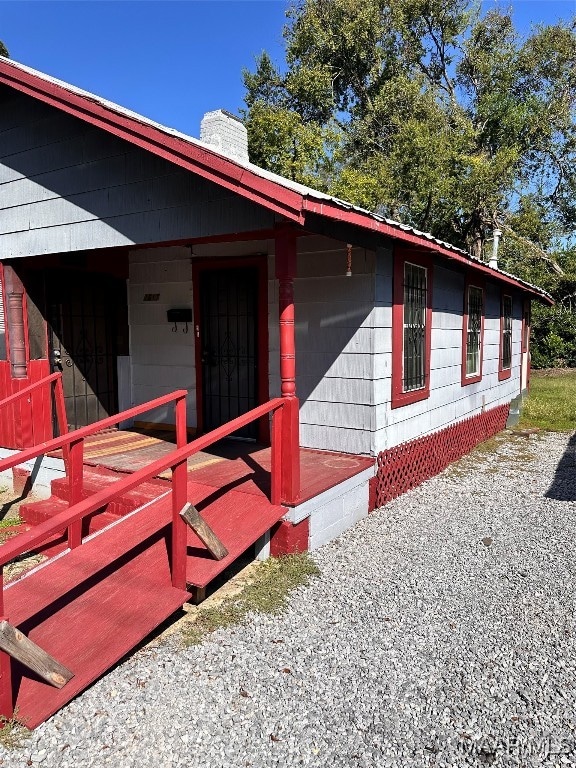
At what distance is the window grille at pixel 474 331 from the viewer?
8438mm

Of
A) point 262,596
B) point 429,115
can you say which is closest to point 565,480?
point 262,596

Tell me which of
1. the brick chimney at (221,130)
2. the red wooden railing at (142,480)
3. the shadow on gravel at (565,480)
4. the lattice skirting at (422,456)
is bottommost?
the shadow on gravel at (565,480)

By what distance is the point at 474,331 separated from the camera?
344 inches

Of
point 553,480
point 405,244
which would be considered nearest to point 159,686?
point 405,244

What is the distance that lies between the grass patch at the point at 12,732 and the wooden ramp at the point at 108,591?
42 millimetres

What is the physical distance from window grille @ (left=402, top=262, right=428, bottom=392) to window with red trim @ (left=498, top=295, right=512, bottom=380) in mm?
4300

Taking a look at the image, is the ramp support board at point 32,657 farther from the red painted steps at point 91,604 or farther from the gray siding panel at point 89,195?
the gray siding panel at point 89,195

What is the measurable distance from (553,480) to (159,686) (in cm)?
544

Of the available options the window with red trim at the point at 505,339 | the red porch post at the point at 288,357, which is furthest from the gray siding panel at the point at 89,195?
the window with red trim at the point at 505,339

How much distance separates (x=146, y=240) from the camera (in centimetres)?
484

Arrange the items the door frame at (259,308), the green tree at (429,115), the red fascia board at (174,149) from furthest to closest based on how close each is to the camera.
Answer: the green tree at (429,115) → the door frame at (259,308) → the red fascia board at (174,149)

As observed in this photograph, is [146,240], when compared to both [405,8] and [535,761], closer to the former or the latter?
[535,761]

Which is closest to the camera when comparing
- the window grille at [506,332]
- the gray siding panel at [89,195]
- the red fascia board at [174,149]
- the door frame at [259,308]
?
the red fascia board at [174,149]

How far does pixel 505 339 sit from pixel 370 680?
917 centimetres
